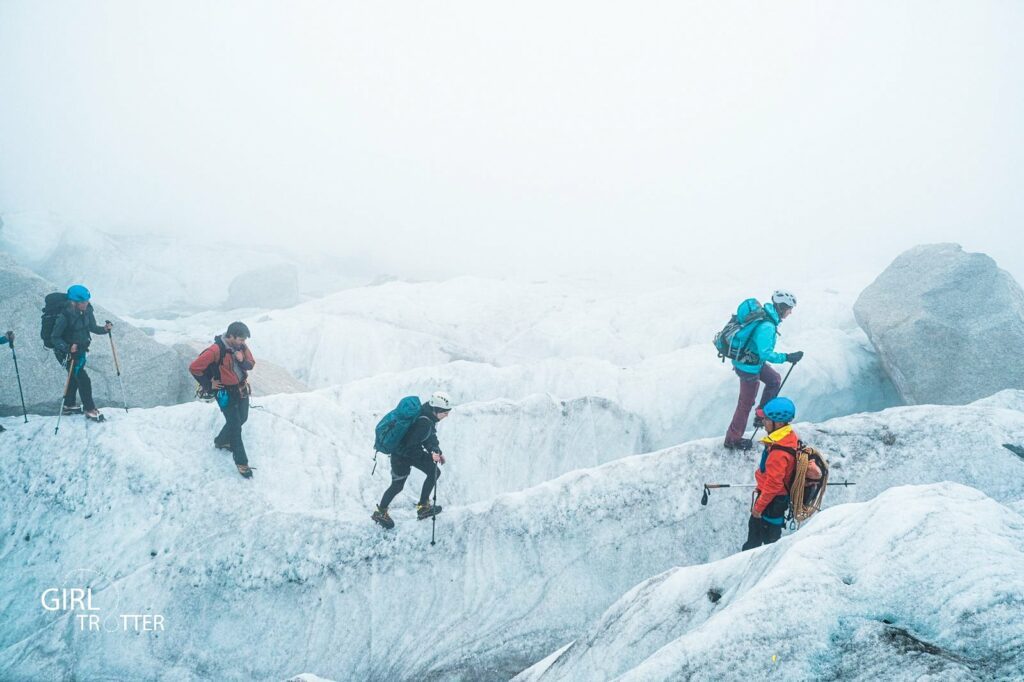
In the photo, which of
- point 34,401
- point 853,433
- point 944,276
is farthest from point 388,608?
point 944,276

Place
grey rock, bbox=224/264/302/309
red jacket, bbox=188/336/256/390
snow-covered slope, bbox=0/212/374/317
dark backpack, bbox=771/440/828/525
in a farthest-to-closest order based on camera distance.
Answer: grey rock, bbox=224/264/302/309 → snow-covered slope, bbox=0/212/374/317 → red jacket, bbox=188/336/256/390 → dark backpack, bbox=771/440/828/525

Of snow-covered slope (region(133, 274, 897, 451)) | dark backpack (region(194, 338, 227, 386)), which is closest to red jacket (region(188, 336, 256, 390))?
dark backpack (region(194, 338, 227, 386))

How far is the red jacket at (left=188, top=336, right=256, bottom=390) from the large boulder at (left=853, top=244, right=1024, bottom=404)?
1452 centimetres

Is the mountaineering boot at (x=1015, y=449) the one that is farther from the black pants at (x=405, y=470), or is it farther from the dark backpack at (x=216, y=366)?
the dark backpack at (x=216, y=366)

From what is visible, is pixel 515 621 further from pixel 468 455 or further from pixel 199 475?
pixel 199 475

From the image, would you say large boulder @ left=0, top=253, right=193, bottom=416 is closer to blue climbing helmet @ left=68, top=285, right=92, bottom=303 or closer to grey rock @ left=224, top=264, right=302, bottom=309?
blue climbing helmet @ left=68, top=285, right=92, bottom=303

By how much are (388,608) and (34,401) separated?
9605 mm

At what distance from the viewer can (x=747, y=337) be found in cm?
752

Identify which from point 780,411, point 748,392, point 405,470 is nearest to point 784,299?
point 748,392

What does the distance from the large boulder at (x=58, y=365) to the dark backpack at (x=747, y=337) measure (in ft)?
41.3

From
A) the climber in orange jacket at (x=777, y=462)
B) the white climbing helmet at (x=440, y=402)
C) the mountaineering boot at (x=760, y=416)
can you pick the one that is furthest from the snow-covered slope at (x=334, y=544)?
the climber in orange jacket at (x=777, y=462)

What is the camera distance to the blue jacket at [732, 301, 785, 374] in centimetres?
724

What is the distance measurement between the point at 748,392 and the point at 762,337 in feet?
3.41

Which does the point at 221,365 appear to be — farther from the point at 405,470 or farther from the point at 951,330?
the point at 951,330
